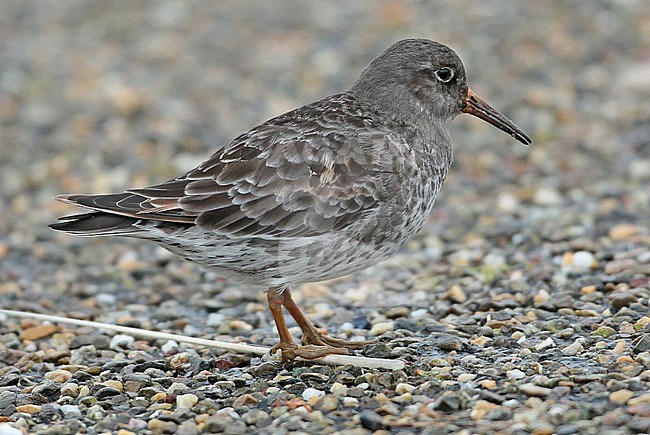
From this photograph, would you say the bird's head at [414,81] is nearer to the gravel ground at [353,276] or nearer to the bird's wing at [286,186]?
the bird's wing at [286,186]

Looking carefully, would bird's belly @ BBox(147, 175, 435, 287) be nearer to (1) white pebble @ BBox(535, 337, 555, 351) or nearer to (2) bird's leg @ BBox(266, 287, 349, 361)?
(2) bird's leg @ BBox(266, 287, 349, 361)

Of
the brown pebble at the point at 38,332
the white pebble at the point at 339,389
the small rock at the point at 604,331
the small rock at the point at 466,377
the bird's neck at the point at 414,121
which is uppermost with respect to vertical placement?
the bird's neck at the point at 414,121

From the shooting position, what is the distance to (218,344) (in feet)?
21.4

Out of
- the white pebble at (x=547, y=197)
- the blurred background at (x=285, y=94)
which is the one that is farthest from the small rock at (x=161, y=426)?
the white pebble at (x=547, y=197)

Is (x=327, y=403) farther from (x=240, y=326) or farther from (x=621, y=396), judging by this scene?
(x=240, y=326)

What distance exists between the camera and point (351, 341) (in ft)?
21.4

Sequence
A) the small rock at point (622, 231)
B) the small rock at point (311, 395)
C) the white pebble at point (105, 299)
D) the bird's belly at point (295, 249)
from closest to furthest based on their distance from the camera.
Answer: the small rock at point (311, 395) < the bird's belly at point (295, 249) < the white pebble at point (105, 299) < the small rock at point (622, 231)

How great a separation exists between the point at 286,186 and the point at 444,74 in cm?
150

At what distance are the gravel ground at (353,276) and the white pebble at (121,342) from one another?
0.07 feet

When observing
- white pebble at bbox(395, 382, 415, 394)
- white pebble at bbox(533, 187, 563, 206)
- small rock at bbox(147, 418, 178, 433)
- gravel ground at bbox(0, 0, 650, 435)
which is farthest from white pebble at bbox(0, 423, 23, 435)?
white pebble at bbox(533, 187, 563, 206)

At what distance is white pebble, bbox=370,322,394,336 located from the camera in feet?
22.3

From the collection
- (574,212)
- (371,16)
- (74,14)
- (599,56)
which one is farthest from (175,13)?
(574,212)

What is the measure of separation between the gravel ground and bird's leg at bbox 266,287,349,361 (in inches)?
3.3

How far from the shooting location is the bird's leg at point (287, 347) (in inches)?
240
